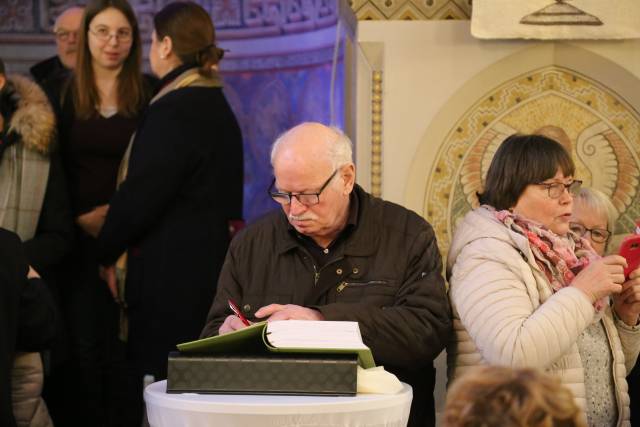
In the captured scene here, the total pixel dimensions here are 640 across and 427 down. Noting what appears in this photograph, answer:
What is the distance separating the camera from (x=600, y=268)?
425 cm

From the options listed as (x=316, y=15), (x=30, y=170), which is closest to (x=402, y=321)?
(x=30, y=170)

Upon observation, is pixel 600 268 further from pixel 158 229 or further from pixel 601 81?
pixel 158 229

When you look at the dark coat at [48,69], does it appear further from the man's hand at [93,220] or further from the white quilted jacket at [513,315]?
the white quilted jacket at [513,315]

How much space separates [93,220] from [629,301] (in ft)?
8.37

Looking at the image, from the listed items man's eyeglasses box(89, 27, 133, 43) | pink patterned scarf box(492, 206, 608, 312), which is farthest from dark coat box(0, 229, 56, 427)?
pink patterned scarf box(492, 206, 608, 312)

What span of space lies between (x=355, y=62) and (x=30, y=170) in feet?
4.75

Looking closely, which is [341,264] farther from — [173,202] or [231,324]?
[173,202]

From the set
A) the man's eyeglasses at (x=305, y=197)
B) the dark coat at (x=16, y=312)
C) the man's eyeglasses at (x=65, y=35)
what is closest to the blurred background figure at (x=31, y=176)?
the dark coat at (x=16, y=312)

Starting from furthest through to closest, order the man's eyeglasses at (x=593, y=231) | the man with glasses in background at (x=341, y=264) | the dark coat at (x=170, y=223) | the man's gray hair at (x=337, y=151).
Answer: the dark coat at (x=170, y=223) → the man's eyeglasses at (x=593, y=231) → the man's gray hair at (x=337, y=151) → the man with glasses in background at (x=341, y=264)

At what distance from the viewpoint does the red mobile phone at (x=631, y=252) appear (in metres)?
4.43

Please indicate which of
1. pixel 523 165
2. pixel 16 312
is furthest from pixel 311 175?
pixel 16 312

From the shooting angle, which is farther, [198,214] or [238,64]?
[238,64]

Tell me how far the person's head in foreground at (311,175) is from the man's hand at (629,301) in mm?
983

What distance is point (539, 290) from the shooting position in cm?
434
